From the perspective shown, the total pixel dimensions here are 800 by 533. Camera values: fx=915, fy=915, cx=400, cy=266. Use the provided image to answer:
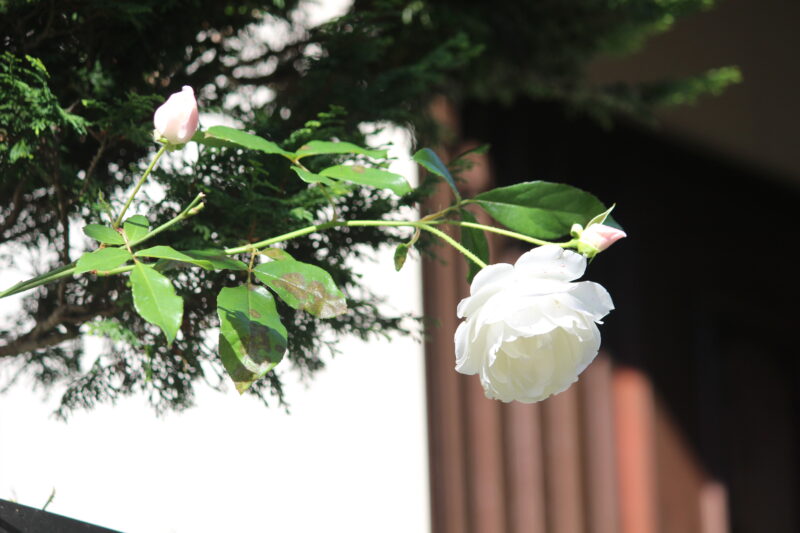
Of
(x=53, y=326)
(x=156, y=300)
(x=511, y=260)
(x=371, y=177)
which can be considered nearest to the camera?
(x=156, y=300)

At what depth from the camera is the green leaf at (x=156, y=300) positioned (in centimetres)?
48

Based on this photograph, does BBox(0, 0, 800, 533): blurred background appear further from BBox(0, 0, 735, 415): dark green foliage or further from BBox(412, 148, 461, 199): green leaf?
BBox(412, 148, 461, 199): green leaf

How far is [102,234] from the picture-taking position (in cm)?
54

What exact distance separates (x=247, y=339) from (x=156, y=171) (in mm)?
215

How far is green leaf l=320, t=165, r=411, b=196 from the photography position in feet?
1.92

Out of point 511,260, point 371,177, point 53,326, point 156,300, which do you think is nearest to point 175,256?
point 156,300

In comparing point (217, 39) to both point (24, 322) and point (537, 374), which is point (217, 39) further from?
point (537, 374)

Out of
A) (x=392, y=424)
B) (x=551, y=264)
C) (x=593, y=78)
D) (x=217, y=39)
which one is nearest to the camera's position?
(x=551, y=264)

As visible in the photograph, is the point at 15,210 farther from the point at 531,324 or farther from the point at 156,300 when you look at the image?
the point at 531,324

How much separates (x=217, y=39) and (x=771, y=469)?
9.22 feet

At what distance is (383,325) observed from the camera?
2.57 feet

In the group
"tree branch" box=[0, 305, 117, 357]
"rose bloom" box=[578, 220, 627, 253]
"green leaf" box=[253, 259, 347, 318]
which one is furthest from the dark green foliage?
"rose bloom" box=[578, 220, 627, 253]

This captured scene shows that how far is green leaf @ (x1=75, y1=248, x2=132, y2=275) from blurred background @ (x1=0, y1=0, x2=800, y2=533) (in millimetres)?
202

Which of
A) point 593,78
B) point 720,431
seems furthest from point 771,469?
point 593,78
